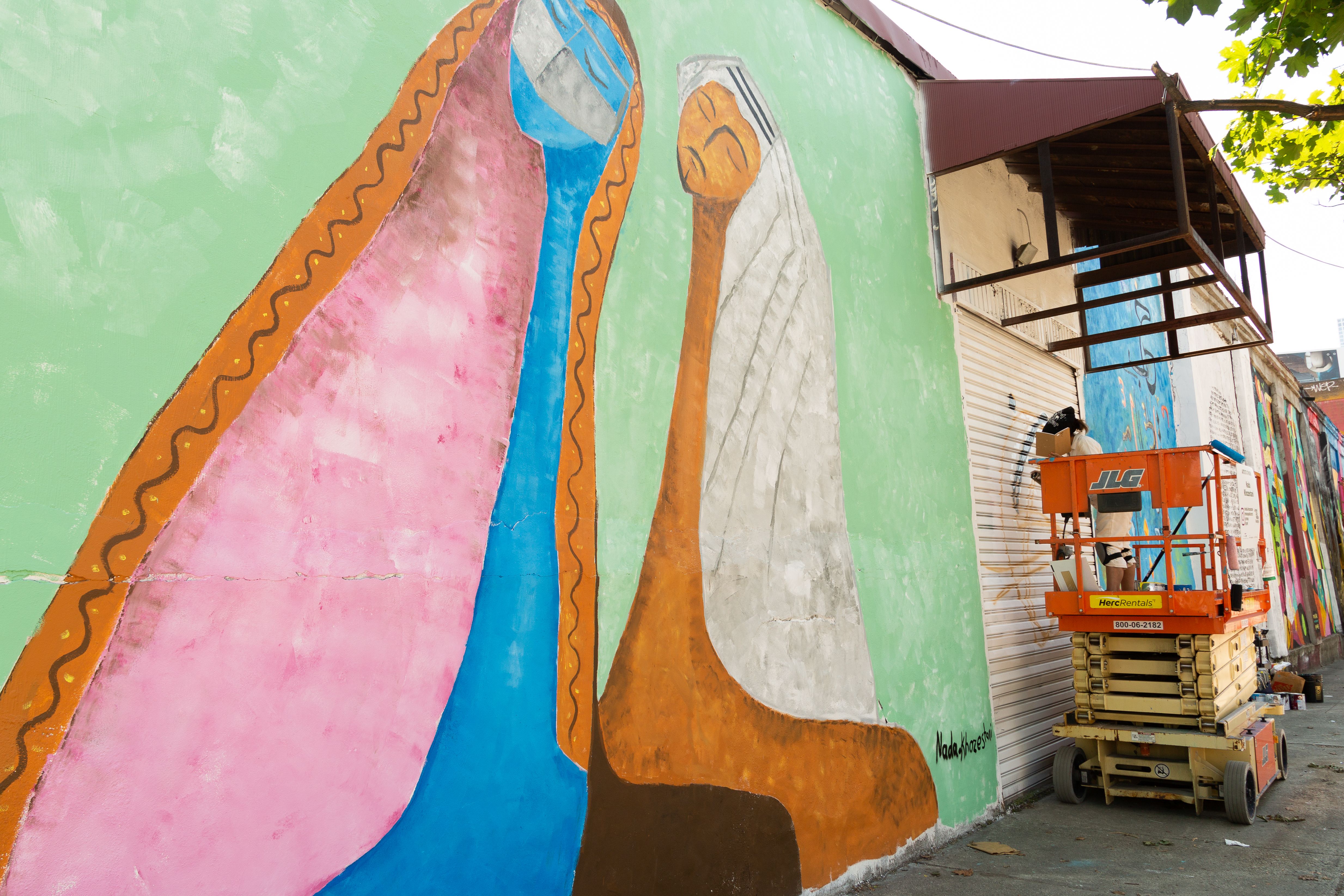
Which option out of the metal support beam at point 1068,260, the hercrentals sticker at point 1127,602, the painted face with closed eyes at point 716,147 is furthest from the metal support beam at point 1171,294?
the painted face with closed eyes at point 716,147

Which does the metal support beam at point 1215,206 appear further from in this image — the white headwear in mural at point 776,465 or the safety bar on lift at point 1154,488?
the white headwear in mural at point 776,465

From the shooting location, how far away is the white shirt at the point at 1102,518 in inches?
328

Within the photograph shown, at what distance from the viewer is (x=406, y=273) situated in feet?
11.0

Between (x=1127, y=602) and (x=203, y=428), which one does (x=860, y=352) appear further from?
(x=203, y=428)

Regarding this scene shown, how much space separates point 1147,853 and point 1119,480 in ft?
9.58

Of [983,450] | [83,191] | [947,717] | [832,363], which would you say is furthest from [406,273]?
[983,450]

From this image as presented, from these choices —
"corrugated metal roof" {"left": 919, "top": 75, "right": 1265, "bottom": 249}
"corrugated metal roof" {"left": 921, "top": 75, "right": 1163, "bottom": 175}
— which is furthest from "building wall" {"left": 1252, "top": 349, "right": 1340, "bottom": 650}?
"corrugated metal roof" {"left": 921, "top": 75, "right": 1163, "bottom": 175}

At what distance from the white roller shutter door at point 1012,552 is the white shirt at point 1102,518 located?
21.5 inches

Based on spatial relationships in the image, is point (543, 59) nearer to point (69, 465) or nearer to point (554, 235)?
point (554, 235)

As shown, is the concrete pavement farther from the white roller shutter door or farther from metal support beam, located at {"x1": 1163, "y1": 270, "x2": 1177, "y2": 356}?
metal support beam, located at {"x1": 1163, "y1": 270, "x2": 1177, "y2": 356}

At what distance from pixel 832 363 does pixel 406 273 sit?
331 centimetres

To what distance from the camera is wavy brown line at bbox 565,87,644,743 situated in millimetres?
3834

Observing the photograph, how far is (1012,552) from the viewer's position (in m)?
8.27

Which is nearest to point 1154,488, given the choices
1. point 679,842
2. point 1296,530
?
point 679,842
